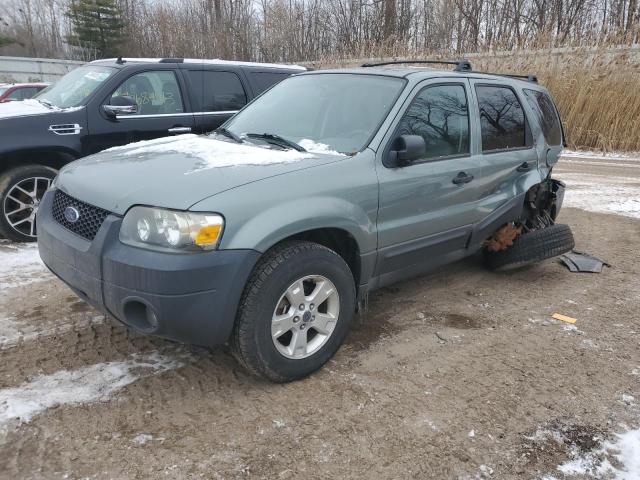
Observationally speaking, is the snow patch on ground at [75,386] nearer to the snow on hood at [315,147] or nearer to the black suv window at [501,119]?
the snow on hood at [315,147]

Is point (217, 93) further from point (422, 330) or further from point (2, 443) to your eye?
point (2, 443)

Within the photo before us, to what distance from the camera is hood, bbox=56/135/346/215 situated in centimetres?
271

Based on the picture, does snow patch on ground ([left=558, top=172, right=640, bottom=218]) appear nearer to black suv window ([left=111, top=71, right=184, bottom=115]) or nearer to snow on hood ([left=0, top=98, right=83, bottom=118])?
black suv window ([left=111, top=71, right=184, bottom=115])

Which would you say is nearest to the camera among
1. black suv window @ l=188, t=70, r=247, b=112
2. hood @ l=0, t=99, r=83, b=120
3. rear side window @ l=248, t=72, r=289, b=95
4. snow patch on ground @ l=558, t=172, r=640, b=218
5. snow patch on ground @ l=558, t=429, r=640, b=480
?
snow patch on ground @ l=558, t=429, r=640, b=480

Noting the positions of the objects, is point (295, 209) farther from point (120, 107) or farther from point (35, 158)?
point (35, 158)

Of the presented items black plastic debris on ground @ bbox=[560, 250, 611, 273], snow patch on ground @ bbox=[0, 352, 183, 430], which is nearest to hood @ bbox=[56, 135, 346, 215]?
snow patch on ground @ bbox=[0, 352, 183, 430]

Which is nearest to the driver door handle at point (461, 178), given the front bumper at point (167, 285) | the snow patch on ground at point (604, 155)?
the front bumper at point (167, 285)

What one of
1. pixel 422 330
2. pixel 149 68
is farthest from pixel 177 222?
pixel 149 68

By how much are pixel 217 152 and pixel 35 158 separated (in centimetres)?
314

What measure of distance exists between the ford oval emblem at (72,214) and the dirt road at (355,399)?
0.89 m

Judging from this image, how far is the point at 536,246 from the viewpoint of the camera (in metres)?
4.64

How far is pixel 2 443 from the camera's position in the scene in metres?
2.47

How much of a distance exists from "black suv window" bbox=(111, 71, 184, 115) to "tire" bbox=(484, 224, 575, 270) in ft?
13.2

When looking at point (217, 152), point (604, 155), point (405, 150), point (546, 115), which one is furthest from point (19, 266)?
point (604, 155)
